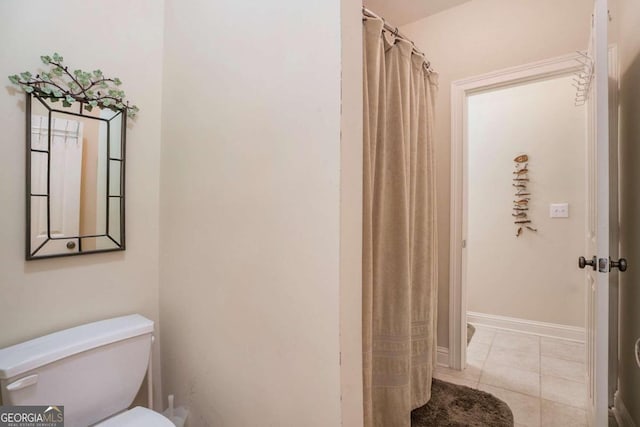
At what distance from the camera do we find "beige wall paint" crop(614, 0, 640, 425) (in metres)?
1.36

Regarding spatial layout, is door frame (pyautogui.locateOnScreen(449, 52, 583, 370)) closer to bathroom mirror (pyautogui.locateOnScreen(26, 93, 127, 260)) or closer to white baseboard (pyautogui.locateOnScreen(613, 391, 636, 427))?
white baseboard (pyautogui.locateOnScreen(613, 391, 636, 427))

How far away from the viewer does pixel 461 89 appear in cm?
220

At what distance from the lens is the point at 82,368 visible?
1098 millimetres

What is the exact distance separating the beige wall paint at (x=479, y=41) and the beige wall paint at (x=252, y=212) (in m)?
1.63

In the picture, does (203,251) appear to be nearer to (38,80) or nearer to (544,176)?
(38,80)

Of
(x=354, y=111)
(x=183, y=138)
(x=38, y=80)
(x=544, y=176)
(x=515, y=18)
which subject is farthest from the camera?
(x=544, y=176)

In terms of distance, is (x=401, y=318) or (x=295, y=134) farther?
(x=401, y=318)

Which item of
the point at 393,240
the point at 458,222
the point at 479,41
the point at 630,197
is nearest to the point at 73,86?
the point at 393,240

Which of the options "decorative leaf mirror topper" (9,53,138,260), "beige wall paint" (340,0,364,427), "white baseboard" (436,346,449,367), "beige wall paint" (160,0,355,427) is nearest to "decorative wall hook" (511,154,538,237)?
"white baseboard" (436,346,449,367)

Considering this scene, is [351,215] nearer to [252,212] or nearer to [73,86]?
[252,212]

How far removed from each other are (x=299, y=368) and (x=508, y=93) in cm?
330

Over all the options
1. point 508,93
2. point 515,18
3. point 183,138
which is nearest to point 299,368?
point 183,138

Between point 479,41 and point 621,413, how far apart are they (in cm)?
247

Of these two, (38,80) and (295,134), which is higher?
(38,80)
